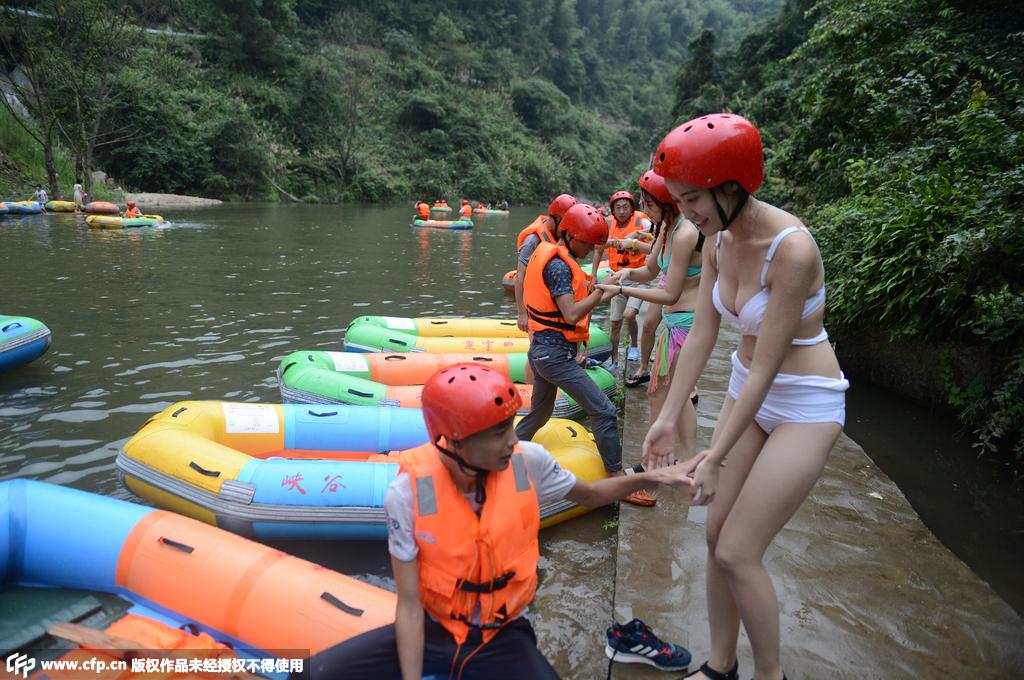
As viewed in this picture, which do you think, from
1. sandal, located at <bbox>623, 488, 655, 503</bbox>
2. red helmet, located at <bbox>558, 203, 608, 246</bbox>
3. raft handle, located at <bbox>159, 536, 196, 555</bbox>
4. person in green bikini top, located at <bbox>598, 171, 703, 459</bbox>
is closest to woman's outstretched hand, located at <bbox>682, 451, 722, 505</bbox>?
person in green bikini top, located at <bbox>598, 171, 703, 459</bbox>

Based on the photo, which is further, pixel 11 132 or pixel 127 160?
pixel 127 160

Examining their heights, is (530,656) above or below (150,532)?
above

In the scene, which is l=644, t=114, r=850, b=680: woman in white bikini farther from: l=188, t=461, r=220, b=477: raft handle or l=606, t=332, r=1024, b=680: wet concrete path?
l=188, t=461, r=220, b=477: raft handle

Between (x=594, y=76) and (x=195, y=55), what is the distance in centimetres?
5101

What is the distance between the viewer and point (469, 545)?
2.00m

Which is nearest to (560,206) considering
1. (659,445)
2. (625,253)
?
(625,253)

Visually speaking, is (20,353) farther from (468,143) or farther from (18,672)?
(468,143)

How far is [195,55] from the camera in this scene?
38062 mm

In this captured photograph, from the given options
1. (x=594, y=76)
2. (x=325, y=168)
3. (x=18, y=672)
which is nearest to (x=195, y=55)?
(x=325, y=168)

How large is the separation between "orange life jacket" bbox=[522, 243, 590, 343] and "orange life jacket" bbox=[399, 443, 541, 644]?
201cm

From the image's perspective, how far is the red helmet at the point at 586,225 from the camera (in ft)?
13.0

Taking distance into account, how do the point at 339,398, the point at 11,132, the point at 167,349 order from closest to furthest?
the point at 339,398 → the point at 167,349 → the point at 11,132

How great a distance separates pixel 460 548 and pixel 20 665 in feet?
6.27

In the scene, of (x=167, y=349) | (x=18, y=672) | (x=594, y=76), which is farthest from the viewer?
(x=594, y=76)
